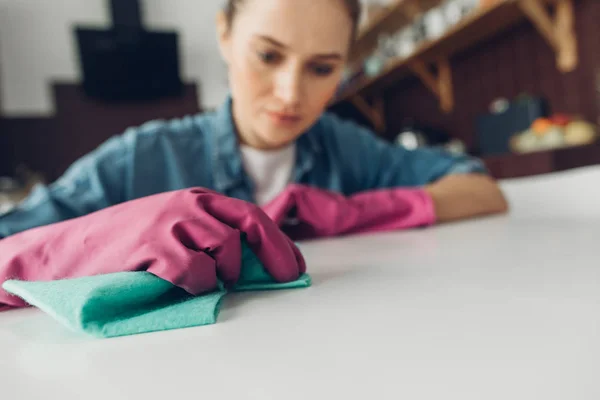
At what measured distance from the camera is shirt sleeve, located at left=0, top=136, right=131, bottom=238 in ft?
1.90

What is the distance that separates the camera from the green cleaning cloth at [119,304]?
10.8 inches

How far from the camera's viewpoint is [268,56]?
2.21 ft

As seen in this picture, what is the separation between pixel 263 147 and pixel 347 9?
0.26 metres

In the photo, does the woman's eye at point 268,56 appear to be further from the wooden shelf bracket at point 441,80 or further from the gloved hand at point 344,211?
the wooden shelf bracket at point 441,80

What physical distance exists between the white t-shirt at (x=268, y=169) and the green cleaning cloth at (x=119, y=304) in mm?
538

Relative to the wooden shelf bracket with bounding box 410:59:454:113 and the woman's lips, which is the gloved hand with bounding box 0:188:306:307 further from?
the wooden shelf bracket with bounding box 410:59:454:113

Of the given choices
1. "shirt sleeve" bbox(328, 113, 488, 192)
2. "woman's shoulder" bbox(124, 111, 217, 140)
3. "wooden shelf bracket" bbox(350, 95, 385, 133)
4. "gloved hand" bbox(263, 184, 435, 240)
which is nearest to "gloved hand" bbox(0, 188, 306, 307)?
"gloved hand" bbox(263, 184, 435, 240)

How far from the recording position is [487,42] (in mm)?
2055

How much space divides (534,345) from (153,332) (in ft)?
0.65

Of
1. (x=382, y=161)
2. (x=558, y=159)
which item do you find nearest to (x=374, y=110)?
(x=558, y=159)

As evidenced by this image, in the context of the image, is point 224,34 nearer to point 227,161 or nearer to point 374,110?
point 227,161

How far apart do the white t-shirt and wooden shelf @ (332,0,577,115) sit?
1.12 metres

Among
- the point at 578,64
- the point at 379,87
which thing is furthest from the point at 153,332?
the point at 379,87

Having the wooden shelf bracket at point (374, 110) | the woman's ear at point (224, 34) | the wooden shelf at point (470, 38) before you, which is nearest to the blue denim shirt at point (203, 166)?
the woman's ear at point (224, 34)
